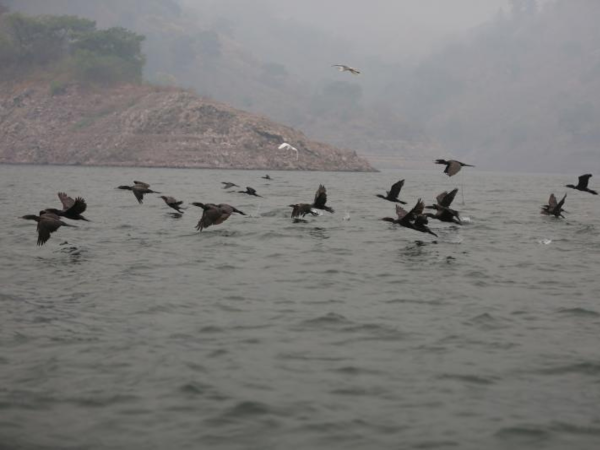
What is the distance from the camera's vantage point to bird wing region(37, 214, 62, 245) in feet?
56.1

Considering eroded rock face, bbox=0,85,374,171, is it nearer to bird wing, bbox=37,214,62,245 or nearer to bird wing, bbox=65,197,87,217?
bird wing, bbox=65,197,87,217

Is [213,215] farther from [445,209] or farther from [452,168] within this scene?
[452,168]

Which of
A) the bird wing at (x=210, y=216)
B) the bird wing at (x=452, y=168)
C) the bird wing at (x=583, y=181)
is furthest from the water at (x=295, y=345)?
the bird wing at (x=583, y=181)

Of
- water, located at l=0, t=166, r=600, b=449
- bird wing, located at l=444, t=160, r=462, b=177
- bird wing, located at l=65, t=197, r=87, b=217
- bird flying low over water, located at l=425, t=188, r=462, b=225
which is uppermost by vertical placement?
bird wing, located at l=444, t=160, r=462, b=177

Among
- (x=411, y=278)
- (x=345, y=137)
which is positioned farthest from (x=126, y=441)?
(x=345, y=137)

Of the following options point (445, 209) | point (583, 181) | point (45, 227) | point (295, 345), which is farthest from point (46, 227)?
point (583, 181)

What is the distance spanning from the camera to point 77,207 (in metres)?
18.3

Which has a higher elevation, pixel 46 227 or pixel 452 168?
pixel 452 168

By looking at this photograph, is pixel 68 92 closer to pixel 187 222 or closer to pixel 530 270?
pixel 187 222

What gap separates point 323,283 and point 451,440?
24.8ft

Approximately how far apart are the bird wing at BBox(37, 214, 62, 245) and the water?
17.8 inches

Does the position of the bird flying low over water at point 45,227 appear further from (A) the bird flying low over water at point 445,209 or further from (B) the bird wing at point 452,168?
(B) the bird wing at point 452,168

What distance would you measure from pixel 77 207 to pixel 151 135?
3064 inches

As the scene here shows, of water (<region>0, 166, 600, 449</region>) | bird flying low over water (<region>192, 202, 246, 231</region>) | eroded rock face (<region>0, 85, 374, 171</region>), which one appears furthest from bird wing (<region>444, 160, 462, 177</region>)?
eroded rock face (<region>0, 85, 374, 171</region>)
